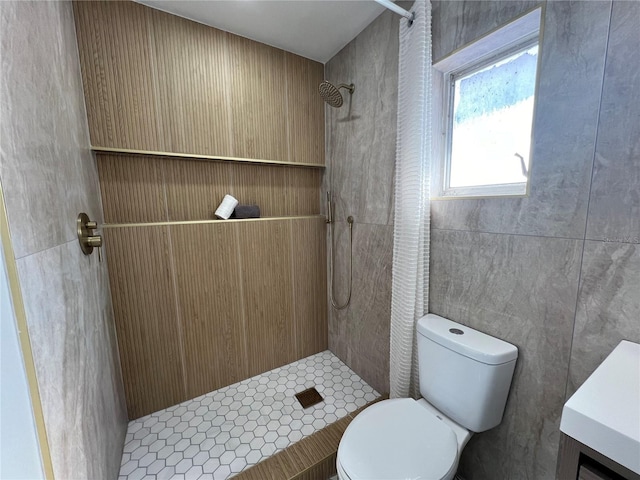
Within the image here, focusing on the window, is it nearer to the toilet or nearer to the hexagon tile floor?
the toilet

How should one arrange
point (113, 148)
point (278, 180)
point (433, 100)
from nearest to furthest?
point (433, 100)
point (113, 148)
point (278, 180)

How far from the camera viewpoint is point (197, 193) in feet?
5.41

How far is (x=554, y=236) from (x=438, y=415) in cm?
85

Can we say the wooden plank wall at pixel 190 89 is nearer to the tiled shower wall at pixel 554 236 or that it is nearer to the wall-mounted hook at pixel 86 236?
the wall-mounted hook at pixel 86 236

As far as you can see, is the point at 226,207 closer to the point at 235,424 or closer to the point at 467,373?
the point at 235,424

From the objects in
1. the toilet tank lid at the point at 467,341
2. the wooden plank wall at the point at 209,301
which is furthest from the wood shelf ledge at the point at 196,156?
the toilet tank lid at the point at 467,341

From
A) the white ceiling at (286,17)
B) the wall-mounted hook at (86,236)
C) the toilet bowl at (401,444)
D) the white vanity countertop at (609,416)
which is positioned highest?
the white ceiling at (286,17)

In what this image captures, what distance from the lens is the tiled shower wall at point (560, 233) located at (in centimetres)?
71

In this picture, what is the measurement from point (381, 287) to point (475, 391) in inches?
27.9

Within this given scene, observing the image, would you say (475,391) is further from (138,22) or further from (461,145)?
(138,22)

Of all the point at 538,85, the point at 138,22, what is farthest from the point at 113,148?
the point at 538,85

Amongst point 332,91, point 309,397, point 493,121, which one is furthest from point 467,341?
point 332,91

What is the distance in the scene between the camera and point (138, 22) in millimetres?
1346

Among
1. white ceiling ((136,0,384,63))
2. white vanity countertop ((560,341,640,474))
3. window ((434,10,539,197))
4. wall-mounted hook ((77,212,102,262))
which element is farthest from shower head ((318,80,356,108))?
white vanity countertop ((560,341,640,474))
